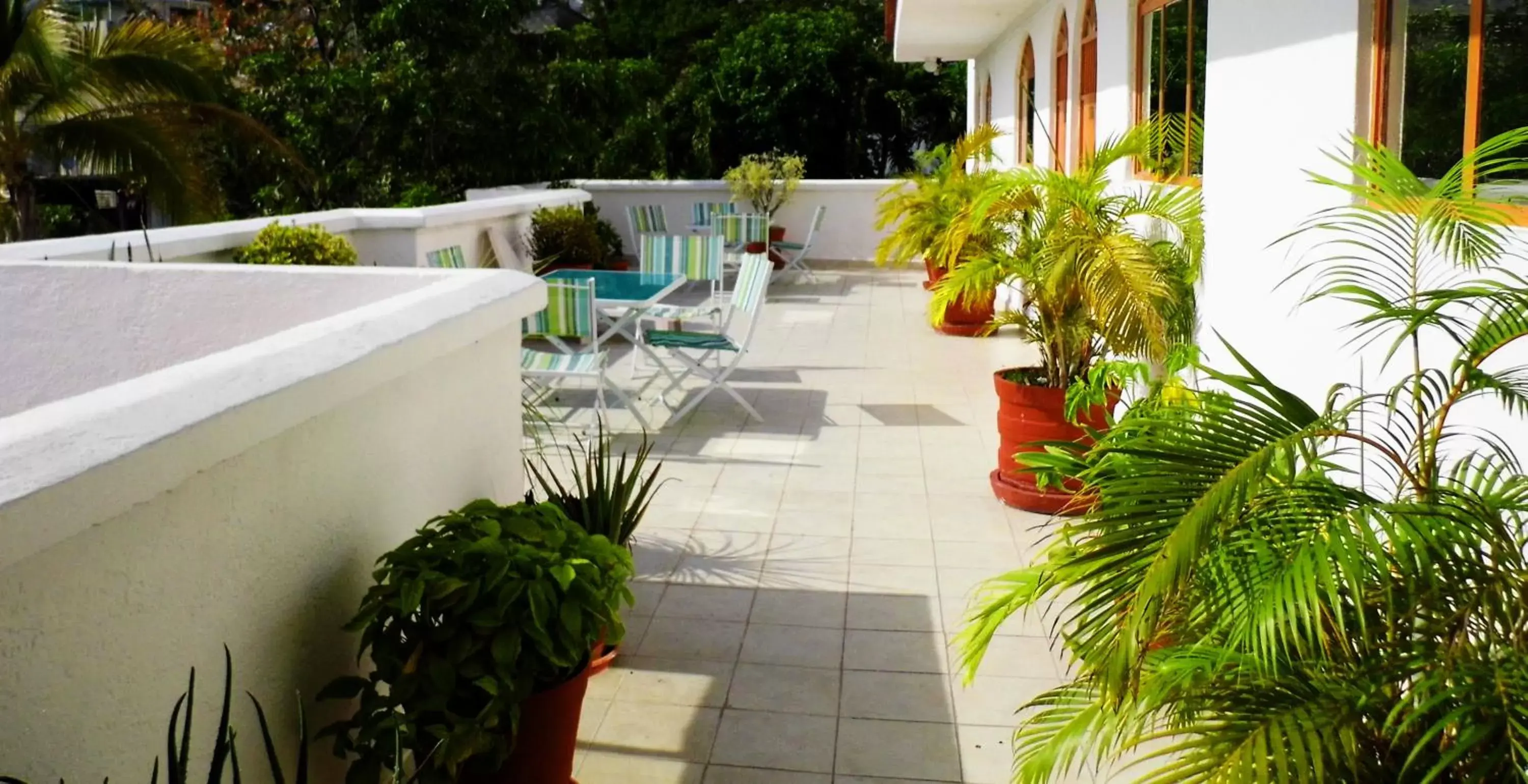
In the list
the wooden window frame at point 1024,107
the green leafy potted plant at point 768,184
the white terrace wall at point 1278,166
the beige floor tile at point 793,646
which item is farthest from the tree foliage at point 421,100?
the beige floor tile at point 793,646

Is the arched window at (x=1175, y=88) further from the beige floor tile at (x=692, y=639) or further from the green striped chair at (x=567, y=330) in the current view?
the beige floor tile at (x=692, y=639)

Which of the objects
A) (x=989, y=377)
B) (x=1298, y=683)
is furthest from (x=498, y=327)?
(x=989, y=377)

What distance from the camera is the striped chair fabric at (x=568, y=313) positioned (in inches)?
278

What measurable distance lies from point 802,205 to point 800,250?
4.06 feet

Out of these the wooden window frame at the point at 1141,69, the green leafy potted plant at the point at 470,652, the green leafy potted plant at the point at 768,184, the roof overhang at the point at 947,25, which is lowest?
the green leafy potted plant at the point at 470,652

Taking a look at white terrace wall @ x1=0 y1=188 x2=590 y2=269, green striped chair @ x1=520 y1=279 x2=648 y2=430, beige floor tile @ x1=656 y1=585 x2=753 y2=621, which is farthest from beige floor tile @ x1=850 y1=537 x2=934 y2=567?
white terrace wall @ x1=0 y1=188 x2=590 y2=269

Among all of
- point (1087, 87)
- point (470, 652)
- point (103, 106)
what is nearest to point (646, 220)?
point (103, 106)

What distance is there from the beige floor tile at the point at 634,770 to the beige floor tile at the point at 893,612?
114 centimetres

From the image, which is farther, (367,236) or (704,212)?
(704,212)

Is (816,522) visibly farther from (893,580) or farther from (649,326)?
(649,326)

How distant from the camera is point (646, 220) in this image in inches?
603

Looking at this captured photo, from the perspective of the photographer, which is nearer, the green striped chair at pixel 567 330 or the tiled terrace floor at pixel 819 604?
the tiled terrace floor at pixel 819 604

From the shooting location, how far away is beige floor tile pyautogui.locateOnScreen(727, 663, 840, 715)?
3953 millimetres

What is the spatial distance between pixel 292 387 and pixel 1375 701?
6.66 ft
